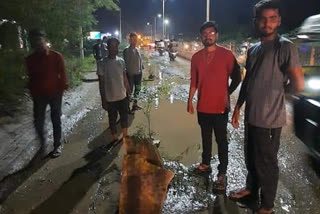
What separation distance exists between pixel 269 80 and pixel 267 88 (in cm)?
8

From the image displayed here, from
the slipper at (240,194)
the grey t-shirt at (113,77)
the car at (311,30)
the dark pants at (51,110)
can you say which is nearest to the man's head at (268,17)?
the slipper at (240,194)

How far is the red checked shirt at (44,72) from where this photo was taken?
4977 mm

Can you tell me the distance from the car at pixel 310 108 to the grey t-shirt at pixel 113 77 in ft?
8.80

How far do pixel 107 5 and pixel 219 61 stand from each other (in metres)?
13.3

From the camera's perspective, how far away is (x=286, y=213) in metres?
3.51

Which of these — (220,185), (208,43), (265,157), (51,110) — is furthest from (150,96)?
(265,157)

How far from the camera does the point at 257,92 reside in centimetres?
325

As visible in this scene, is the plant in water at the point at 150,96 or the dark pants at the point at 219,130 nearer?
the dark pants at the point at 219,130

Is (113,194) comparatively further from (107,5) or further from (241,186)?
(107,5)

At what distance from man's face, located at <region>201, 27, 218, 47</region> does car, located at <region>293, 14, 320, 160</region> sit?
147cm

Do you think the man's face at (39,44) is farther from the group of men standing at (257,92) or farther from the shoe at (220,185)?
the shoe at (220,185)

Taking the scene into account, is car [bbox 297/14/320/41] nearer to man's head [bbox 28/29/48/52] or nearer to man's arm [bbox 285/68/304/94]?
man's arm [bbox 285/68/304/94]

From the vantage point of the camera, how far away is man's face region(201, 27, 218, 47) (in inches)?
151

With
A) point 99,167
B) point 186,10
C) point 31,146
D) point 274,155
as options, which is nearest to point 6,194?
point 99,167
